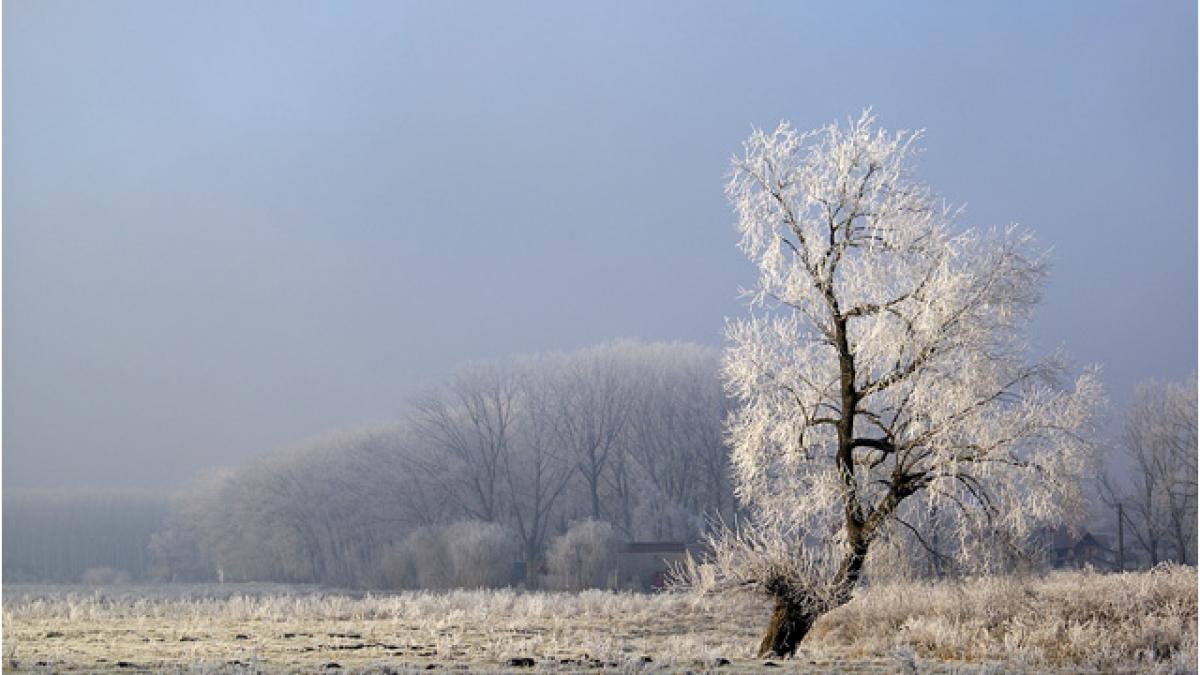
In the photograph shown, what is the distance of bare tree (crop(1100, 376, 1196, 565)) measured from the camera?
57.4 meters

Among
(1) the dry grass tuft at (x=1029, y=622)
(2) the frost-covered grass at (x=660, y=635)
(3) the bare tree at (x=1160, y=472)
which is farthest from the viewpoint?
(3) the bare tree at (x=1160, y=472)

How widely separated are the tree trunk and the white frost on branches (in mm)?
666

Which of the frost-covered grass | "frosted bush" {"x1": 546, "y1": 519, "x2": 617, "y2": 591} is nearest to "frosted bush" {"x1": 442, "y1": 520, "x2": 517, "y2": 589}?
"frosted bush" {"x1": 546, "y1": 519, "x2": 617, "y2": 591}

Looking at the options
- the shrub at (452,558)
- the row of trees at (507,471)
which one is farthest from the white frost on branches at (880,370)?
the row of trees at (507,471)

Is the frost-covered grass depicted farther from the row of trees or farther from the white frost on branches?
the row of trees

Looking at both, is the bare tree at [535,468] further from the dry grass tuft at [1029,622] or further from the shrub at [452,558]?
the dry grass tuft at [1029,622]

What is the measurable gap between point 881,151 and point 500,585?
45801 mm

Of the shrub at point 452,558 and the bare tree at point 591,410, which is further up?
the bare tree at point 591,410

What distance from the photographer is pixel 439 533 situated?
66.9 metres

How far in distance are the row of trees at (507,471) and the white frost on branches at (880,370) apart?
48916 mm

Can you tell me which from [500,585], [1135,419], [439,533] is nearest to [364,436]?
[439,533]

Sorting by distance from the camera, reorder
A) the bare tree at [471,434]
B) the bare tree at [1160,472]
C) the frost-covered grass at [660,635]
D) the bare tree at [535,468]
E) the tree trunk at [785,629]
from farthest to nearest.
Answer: the bare tree at [471,434] < the bare tree at [535,468] < the bare tree at [1160,472] < the tree trunk at [785,629] < the frost-covered grass at [660,635]

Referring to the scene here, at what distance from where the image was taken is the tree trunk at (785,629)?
62.2ft

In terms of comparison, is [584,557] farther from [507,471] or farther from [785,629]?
[785,629]
